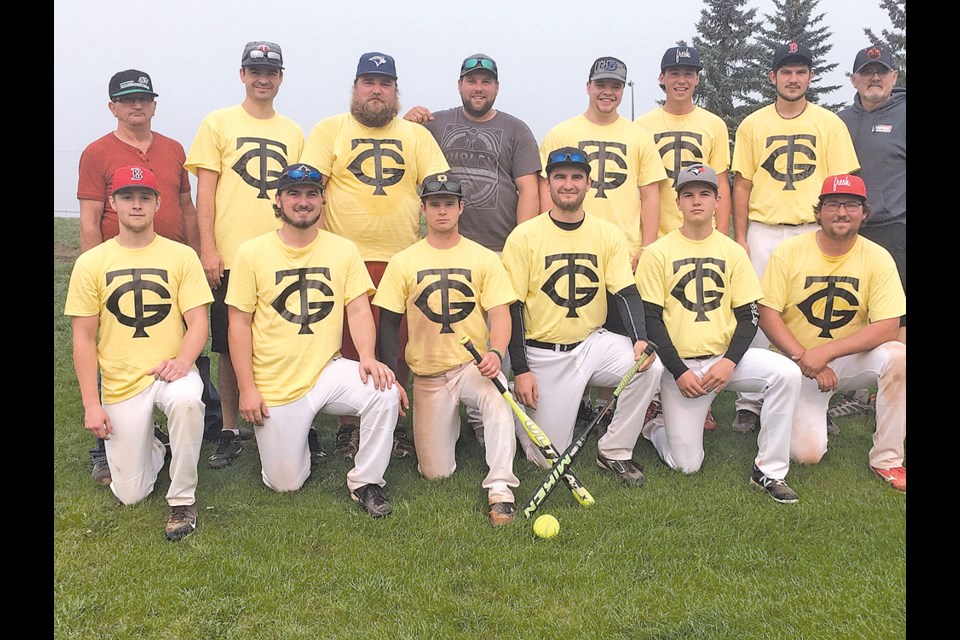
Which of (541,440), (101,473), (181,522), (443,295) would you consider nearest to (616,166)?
(443,295)

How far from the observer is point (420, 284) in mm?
5715

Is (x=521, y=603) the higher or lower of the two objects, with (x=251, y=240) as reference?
lower

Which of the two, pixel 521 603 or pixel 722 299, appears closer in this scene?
pixel 521 603

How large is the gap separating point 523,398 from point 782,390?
1981mm

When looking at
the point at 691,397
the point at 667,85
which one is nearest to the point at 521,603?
the point at 691,397

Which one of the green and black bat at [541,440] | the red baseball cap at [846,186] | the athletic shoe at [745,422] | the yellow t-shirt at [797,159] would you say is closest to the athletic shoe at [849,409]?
the athletic shoe at [745,422]

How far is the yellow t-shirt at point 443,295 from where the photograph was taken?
5.71m

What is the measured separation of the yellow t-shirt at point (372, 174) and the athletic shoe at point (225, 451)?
1962mm

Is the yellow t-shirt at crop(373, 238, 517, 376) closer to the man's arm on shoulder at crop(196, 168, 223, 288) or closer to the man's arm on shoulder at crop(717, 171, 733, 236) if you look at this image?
the man's arm on shoulder at crop(196, 168, 223, 288)

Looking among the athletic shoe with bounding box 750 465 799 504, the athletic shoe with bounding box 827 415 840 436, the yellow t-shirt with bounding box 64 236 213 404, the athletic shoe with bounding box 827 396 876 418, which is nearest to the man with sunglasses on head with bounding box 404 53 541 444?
the athletic shoe with bounding box 750 465 799 504

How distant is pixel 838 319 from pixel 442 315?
321 centimetres

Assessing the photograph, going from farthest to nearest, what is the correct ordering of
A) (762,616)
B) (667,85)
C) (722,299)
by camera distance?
(667,85) < (722,299) < (762,616)

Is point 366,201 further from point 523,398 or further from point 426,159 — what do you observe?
point 523,398

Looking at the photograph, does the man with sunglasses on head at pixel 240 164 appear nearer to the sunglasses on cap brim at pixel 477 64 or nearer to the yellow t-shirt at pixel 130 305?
the yellow t-shirt at pixel 130 305
